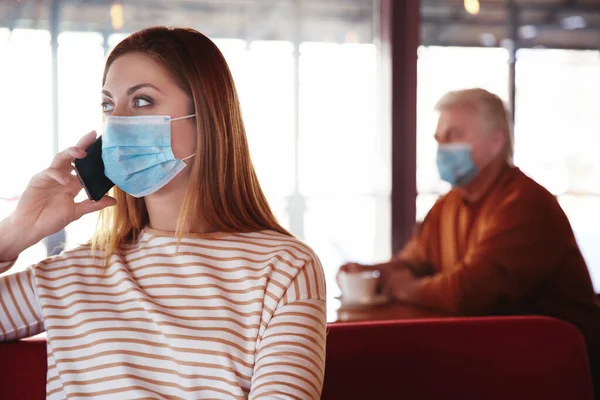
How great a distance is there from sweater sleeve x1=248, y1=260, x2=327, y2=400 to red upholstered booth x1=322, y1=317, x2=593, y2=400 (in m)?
0.21

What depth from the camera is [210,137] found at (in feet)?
4.08

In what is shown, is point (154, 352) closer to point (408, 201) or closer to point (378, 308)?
point (378, 308)

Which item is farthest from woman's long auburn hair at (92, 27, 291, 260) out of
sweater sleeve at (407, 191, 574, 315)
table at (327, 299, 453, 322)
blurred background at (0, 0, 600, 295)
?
blurred background at (0, 0, 600, 295)

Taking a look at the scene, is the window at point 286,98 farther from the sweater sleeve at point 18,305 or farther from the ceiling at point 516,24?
the sweater sleeve at point 18,305

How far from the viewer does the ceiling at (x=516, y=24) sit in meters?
4.94

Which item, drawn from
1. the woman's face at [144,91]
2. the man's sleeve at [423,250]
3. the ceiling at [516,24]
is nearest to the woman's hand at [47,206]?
the woman's face at [144,91]

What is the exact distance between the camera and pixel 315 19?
5297 mm

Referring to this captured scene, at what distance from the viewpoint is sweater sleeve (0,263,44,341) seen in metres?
1.20

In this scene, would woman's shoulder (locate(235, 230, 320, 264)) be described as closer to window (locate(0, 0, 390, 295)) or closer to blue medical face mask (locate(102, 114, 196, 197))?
blue medical face mask (locate(102, 114, 196, 197))

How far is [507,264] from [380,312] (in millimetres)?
570

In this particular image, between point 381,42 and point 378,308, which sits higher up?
point 381,42

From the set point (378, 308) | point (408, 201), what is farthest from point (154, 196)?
point (408, 201)

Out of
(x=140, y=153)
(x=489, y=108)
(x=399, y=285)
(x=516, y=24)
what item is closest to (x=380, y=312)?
(x=399, y=285)

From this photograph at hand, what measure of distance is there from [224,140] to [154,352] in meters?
0.38
